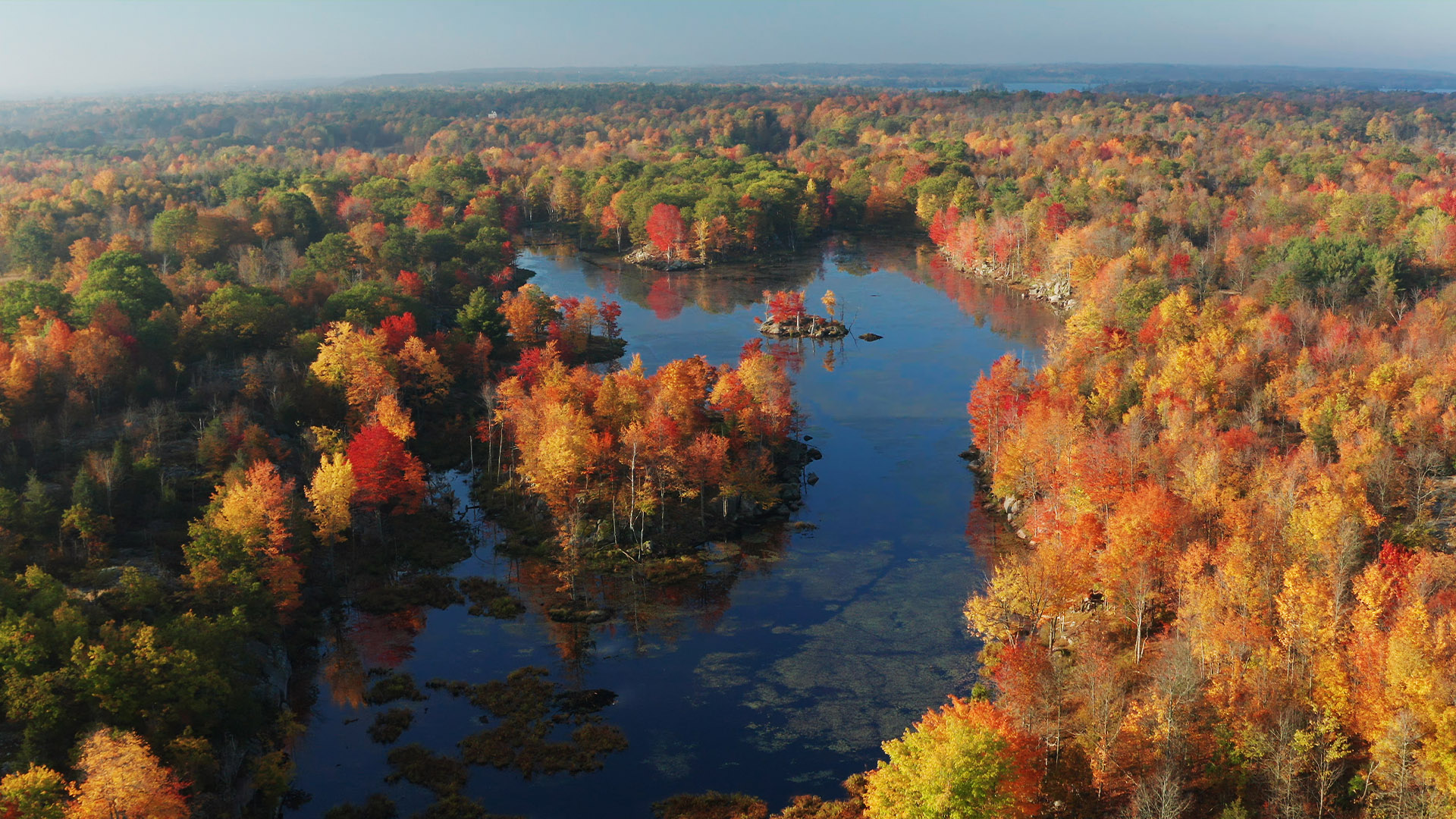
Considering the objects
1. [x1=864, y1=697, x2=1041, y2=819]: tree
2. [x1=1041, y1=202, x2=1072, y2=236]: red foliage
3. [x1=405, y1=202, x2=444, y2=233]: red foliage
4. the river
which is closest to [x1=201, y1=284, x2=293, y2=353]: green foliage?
the river

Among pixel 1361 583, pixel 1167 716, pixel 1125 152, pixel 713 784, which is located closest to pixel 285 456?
pixel 713 784

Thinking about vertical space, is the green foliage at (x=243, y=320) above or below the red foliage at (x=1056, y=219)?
below

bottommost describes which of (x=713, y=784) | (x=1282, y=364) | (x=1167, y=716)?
(x=713, y=784)

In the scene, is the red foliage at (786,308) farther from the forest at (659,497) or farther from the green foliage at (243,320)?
the green foliage at (243,320)

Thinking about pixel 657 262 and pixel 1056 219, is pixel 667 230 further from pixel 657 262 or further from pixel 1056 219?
pixel 1056 219

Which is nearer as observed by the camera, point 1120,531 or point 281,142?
point 1120,531

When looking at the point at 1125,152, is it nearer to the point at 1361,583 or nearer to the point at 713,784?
the point at 1361,583

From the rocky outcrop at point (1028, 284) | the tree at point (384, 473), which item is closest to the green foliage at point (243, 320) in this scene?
the tree at point (384, 473)
